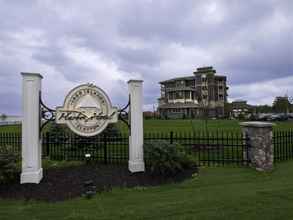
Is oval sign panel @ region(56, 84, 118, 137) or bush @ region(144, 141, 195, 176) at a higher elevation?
oval sign panel @ region(56, 84, 118, 137)

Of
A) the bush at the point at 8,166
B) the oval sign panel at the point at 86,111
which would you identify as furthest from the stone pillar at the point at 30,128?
the oval sign panel at the point at 86,111

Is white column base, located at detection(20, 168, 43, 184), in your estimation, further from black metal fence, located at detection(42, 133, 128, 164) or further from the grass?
black metal fence, located at detection(42, 133, 128, 164)

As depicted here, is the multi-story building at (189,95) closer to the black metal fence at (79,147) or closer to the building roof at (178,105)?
the building roof at (178,105)

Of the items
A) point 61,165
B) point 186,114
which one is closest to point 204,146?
point 61,165

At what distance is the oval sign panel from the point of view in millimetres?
8164

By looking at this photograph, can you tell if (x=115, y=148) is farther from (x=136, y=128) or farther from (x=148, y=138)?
(x=136, y=128)

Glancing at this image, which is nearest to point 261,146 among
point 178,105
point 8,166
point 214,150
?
point 214,150

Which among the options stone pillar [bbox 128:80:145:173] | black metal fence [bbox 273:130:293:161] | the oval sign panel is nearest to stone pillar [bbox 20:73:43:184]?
the oval sign panel

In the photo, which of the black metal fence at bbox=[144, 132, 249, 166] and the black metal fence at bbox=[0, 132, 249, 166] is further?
the black metal fence at bbox=[0, 132, 249, 166]

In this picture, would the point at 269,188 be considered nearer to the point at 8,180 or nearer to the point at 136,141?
the point at 136,141

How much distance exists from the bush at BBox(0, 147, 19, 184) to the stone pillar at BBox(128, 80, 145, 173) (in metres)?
3.15

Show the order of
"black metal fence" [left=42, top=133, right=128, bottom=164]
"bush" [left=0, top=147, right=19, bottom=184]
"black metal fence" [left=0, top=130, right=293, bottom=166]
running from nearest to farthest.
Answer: "bush" [left=0, top=147, right=19, bottom=184]
"black metal fence" [left=0, top=130, right=293, bottom=166]
"black metal fence" [left=42, top=133, right=128, bottom=164]

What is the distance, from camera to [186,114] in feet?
235

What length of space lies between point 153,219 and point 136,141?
4.33 m
